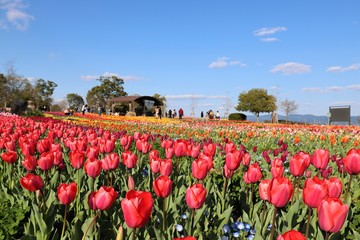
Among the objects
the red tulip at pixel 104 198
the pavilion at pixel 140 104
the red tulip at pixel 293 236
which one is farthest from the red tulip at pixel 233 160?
the pavilion at pixel 140 104

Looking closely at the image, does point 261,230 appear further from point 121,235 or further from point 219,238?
point 121,235

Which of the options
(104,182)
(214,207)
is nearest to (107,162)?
(104,182)

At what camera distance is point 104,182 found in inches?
157

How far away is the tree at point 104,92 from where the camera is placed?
87812 mm

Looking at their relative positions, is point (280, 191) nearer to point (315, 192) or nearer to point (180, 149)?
point (315, 192)

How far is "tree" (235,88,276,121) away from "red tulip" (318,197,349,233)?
67.7m

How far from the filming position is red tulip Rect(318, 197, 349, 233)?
1732 mm

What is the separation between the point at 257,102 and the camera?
68.4m

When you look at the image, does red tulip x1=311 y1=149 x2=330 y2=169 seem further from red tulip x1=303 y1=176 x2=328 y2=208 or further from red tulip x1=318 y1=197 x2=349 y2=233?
red tulip x1=318 y1=197 x2=349 y2=233

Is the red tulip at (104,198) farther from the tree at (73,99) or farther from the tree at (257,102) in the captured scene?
the tree at (73,99)

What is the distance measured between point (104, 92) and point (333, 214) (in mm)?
89242

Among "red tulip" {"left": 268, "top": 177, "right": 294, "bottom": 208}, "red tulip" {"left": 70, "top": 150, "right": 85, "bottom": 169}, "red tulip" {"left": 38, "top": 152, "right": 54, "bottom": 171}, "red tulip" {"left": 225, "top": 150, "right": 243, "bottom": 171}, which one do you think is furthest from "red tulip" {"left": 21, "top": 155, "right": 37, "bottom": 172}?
"red tulip" {"left": 268, "top": 177, "right": 294, "bottom": 208}

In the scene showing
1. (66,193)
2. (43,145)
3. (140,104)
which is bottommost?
(66,193)

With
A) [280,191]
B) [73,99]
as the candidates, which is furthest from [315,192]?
[73,99]
